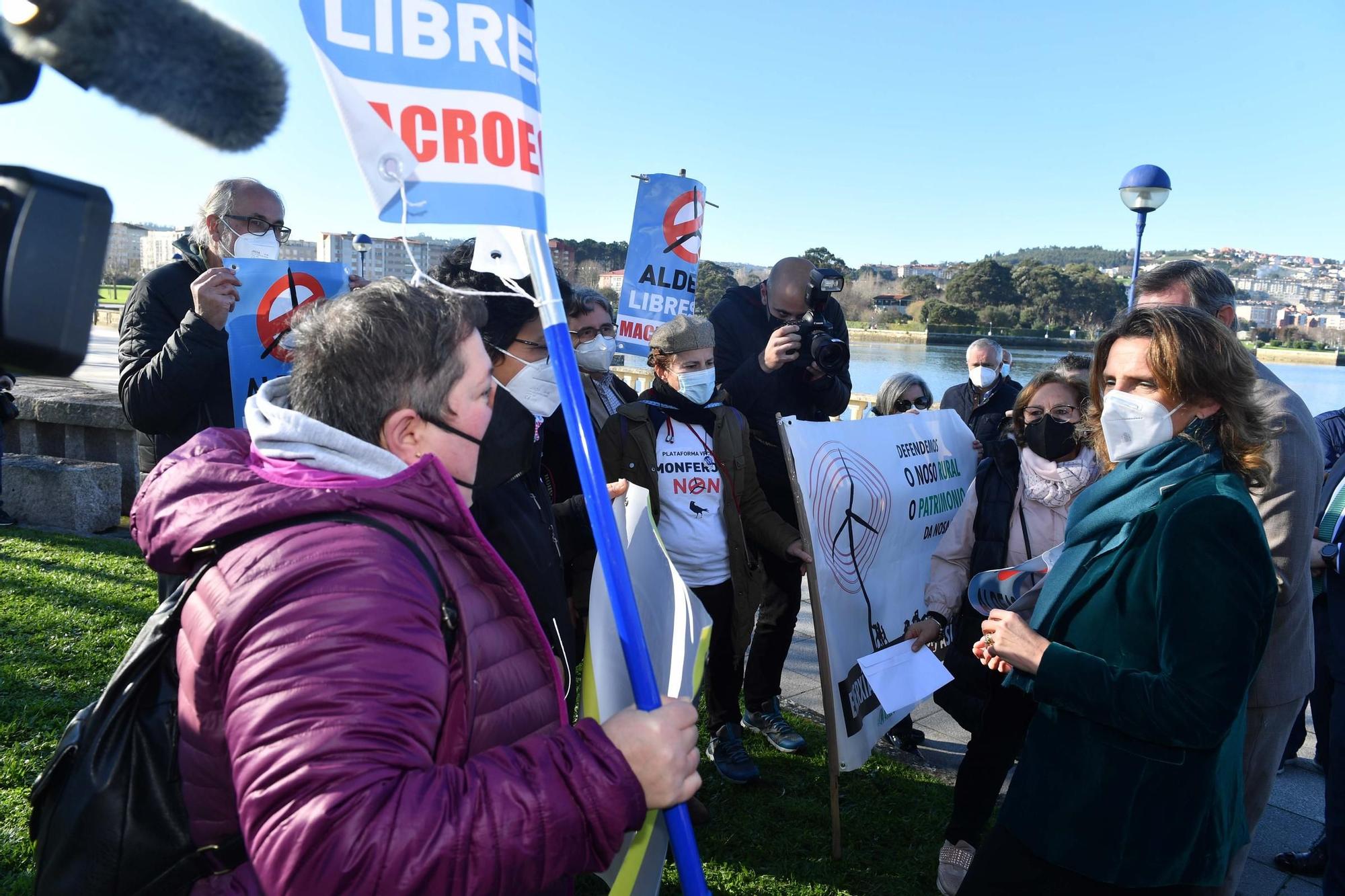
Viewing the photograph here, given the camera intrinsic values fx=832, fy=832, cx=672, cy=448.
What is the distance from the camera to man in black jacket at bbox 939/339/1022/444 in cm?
548

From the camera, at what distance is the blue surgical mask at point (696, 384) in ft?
12.1

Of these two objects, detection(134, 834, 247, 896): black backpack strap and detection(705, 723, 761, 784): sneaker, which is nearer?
detection(134, 834, 247, 896): black backpack strap

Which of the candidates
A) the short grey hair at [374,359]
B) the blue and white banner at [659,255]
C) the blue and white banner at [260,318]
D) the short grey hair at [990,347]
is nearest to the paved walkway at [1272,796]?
the blue and white banner at [659,255]

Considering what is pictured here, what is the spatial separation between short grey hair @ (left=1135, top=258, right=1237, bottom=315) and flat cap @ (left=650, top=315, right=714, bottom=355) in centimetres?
169

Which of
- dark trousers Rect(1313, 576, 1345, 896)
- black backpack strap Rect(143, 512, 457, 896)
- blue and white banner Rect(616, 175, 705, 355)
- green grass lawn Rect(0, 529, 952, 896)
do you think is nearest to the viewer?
black backpack strap Rect(143, 512, 457, 896)

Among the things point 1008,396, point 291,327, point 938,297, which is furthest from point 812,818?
point 938,297

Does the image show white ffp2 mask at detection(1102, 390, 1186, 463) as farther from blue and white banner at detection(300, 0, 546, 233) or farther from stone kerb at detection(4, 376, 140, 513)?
stone kerb at detection(4, 376, 140, 513)

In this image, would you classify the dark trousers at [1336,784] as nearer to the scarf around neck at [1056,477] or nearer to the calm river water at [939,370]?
the scarf around neck at [1056,477]

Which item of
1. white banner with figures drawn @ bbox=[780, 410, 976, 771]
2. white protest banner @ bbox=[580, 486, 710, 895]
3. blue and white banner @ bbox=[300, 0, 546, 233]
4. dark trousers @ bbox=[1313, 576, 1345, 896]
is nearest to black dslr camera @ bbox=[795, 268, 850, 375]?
white banner with figures drawn @ bbox=[780, 410, 976, 771]

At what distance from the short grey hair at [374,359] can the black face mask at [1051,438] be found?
2528 mm

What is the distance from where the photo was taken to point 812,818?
344cm

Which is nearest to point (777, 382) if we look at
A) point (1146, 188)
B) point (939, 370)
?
point (1146, 188)

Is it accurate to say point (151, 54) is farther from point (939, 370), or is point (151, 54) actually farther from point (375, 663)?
point (939, 370)

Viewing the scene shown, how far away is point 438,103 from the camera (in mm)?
1518
